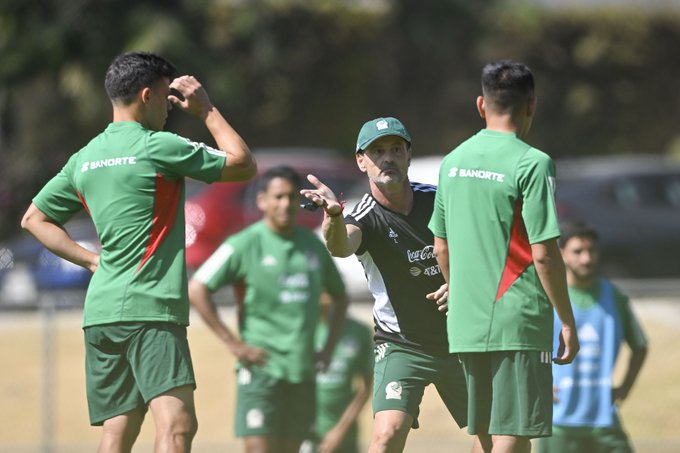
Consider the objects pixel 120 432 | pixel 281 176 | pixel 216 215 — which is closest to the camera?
pixel 120 432

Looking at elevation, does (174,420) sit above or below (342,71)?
below

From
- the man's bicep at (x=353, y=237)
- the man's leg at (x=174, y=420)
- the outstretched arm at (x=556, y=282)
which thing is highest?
the man's bicep at (x=353, y=237)

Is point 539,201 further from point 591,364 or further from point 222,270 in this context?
point 222,270

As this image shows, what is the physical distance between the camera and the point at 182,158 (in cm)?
632

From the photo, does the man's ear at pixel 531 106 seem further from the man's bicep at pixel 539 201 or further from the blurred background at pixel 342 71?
the blurred background at pixel 342 71

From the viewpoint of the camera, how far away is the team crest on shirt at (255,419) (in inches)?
357

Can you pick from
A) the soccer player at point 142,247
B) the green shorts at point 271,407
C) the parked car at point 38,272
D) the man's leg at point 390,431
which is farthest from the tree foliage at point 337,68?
the man's leg at point 390,431

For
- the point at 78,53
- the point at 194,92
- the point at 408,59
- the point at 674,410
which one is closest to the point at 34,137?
the point at 78,53

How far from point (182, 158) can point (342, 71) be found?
71.7ft

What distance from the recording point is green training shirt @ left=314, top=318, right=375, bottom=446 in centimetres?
1013

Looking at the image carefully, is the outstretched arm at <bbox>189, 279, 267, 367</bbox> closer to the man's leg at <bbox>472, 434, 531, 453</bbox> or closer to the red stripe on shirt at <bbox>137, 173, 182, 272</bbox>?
the red stripe on shirt at <bbox>137, 173, 182, 272</bbox>

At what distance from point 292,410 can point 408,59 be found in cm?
1929

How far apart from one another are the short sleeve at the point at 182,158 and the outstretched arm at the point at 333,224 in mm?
485

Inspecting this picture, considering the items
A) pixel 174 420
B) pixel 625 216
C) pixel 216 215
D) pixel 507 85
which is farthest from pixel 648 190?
pixel 174 420
